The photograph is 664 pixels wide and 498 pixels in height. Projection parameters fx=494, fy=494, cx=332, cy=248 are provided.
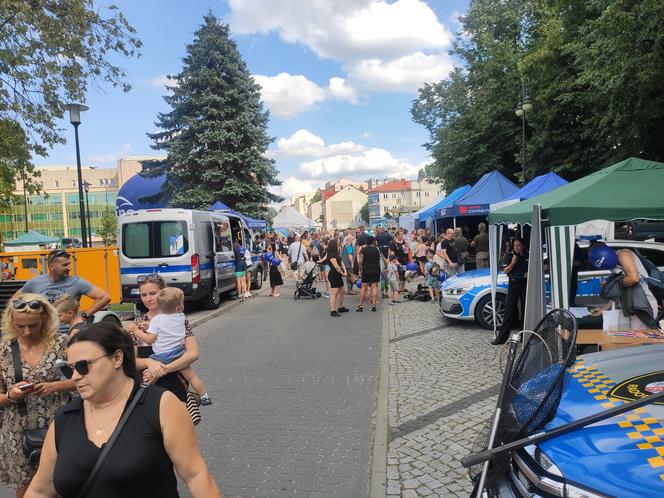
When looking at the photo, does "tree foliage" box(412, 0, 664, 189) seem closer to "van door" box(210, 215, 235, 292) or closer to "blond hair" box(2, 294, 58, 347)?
"van door" box(210, 215, 235, 292)

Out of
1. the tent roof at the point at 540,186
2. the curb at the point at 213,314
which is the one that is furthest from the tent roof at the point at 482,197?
the curb at the point at 213,314

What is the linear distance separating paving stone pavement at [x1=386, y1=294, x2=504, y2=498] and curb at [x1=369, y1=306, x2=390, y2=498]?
0.05m

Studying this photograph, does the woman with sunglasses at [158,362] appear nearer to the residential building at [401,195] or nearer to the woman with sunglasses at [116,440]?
the woman with sunglasses at [116,440]

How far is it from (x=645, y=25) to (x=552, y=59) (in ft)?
26.6

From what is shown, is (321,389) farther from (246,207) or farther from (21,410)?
(246,207)

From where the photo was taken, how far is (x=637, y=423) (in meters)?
2.23

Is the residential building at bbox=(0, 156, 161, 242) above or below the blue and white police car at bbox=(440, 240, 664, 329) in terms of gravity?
above

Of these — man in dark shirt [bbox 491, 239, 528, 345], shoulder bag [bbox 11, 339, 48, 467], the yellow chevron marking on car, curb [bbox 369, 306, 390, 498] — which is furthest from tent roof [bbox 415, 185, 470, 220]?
shoulder bag [bbox 11, 339, 48, 467]

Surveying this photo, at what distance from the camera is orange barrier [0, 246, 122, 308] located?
11384 mm

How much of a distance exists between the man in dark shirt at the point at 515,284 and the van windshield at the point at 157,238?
7.39 metres

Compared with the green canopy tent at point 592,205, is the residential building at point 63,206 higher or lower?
higher

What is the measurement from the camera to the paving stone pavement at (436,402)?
154 inches

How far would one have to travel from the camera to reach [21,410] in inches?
120

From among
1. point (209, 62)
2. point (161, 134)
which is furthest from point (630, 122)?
point (161, 134)
